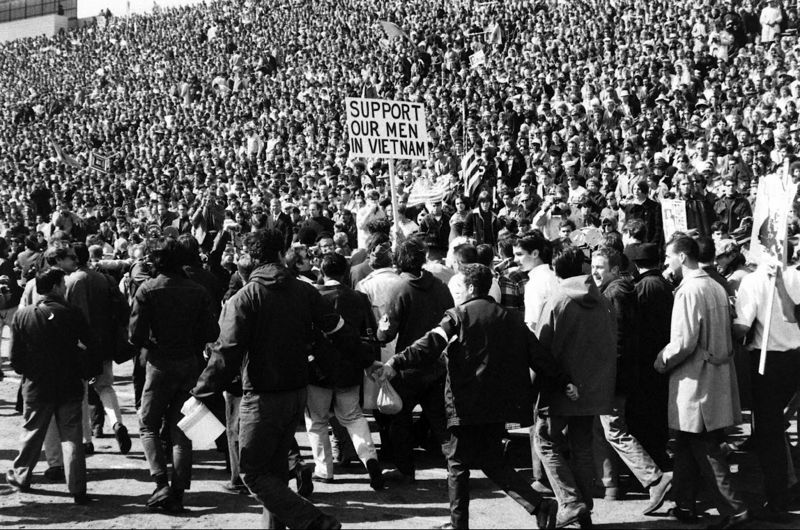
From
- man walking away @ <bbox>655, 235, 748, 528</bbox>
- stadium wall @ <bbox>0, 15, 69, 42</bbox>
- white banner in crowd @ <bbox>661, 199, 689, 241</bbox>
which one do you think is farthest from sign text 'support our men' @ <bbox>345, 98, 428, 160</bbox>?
stadium wall @ <bbox>0, 15, 69, 42</bbox>

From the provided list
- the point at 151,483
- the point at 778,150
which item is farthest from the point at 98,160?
the point at 151,483

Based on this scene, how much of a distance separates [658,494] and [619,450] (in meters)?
0.40

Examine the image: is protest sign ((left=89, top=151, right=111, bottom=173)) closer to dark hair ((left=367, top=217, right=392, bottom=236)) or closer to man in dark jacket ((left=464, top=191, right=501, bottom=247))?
man in dark jacket ((left=464, top=191, right=501, bottom=247))

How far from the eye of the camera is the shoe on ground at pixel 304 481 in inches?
269

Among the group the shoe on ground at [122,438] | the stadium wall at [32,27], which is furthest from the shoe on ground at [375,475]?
the stadium wall at [32,27]

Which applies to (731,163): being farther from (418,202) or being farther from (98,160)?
(98,160)

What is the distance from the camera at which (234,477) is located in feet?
22.9

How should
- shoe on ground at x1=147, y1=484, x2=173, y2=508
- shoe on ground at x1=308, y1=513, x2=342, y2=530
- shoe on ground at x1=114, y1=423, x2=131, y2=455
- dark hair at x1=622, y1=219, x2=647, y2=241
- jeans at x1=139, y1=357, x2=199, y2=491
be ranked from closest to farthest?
shoe on ground at x1=308, y1=513, x2=342, y2=530 < shoe on ground at x1=147, y1=484, x2=173, y2=508 < jeans at x1=139, y1=357, x2=199, y2=491 < dark hair at x1=622, y1=219, x2=647, y2=241 < shoe on ground at x1=114, y1=423, x2=131, y2=455

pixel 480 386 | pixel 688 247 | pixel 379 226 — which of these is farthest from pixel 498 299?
pixel 480 386

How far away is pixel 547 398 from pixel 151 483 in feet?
9.90

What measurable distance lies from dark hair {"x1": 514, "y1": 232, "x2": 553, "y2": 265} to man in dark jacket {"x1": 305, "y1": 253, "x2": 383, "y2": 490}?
48.3 inches

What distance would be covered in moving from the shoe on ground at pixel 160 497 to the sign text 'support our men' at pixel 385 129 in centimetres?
489

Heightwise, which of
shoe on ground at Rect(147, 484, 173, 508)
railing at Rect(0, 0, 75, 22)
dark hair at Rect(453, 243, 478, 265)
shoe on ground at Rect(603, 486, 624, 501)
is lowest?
shoe on ground at Rect(603, 486, 624, 501)

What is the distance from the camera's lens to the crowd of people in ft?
19.3
